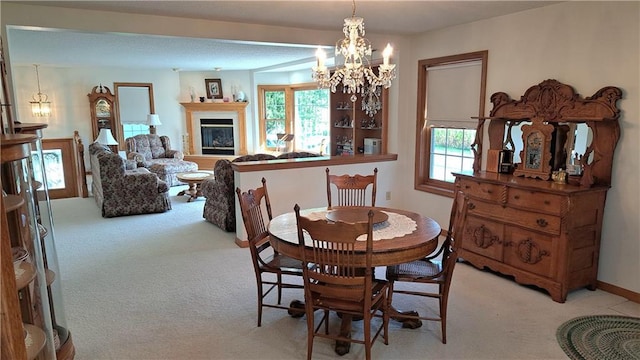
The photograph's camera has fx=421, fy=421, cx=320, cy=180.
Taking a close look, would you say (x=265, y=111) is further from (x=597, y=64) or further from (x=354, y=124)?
(x=597, y=64)

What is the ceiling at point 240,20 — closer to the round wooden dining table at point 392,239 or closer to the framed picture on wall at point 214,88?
the round wooden dining table at point 392,239

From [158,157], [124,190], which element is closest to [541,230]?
[124,190]

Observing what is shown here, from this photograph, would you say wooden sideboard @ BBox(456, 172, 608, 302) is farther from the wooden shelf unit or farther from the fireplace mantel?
the fireplace mantel

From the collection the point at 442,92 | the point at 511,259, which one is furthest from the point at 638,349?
the point at 442,92

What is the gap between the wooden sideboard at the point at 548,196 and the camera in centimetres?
332

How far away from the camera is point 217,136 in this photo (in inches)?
399

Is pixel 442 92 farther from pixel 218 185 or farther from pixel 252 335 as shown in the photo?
pixel 252 335

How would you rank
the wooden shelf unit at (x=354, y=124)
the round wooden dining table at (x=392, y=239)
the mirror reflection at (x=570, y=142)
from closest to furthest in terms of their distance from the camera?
1. the round wooden dining table at (x=392, y=239)
2. the mirror reflection at (x=570, y=142)
3. the wooden shelf unit at (x=354, y=124)

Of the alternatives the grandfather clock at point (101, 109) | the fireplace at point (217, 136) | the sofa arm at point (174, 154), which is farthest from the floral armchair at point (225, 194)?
the grandfather clock at point (101, 109)

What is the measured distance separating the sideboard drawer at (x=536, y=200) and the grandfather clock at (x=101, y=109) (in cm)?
851

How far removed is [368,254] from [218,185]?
3.47 metres

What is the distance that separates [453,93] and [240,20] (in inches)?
97.0

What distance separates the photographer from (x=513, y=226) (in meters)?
3.62

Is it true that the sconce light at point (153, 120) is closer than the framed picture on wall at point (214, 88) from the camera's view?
Yes
